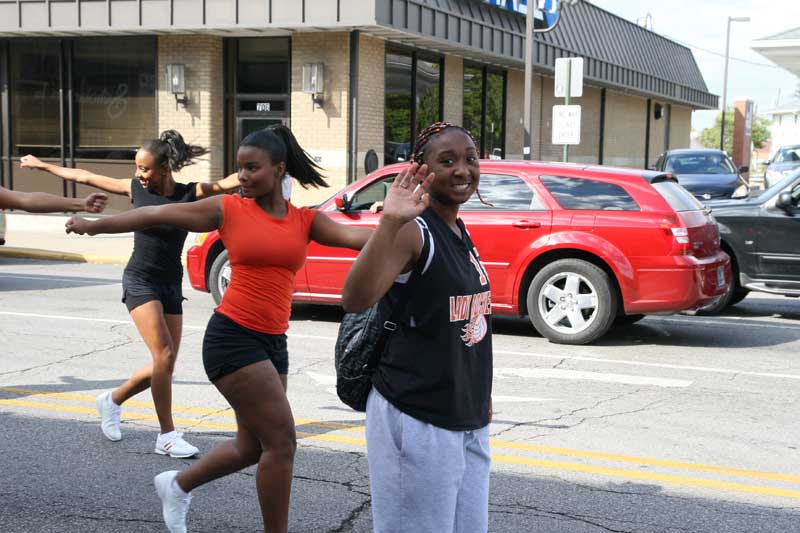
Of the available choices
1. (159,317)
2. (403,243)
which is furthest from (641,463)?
(403,243)

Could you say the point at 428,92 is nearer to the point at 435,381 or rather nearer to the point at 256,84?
the point at 256,84

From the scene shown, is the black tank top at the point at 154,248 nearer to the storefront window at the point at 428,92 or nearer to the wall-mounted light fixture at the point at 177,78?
the wall-mounted light fixture at the point at 177,78

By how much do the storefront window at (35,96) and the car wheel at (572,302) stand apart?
15511 mm

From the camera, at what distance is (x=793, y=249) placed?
38.1ft

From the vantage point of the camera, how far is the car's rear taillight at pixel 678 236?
9414 mm

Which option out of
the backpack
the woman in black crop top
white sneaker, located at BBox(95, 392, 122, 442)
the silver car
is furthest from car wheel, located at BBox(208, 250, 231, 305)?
the silver car

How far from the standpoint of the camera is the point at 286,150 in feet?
13.9

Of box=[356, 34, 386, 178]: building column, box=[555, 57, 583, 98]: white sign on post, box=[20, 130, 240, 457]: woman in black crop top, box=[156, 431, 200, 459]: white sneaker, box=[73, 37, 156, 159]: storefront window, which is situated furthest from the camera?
box=[73, 37, 156, 159]: storefront window

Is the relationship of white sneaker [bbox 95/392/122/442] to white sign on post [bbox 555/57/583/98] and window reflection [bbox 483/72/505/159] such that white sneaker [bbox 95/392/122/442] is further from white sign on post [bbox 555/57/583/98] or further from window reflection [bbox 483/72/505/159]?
window reflection [bbox 483/72/505/159]

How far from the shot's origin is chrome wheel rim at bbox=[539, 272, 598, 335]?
31.7ft

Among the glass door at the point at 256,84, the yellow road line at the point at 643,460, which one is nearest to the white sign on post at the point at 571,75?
the glass door at the point at 256,84

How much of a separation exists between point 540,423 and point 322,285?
13.6 ft

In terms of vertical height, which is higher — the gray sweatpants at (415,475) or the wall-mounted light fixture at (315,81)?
the wall-mounted light fixture at (315,81)

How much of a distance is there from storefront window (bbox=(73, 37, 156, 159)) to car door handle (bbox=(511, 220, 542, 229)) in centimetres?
1320
